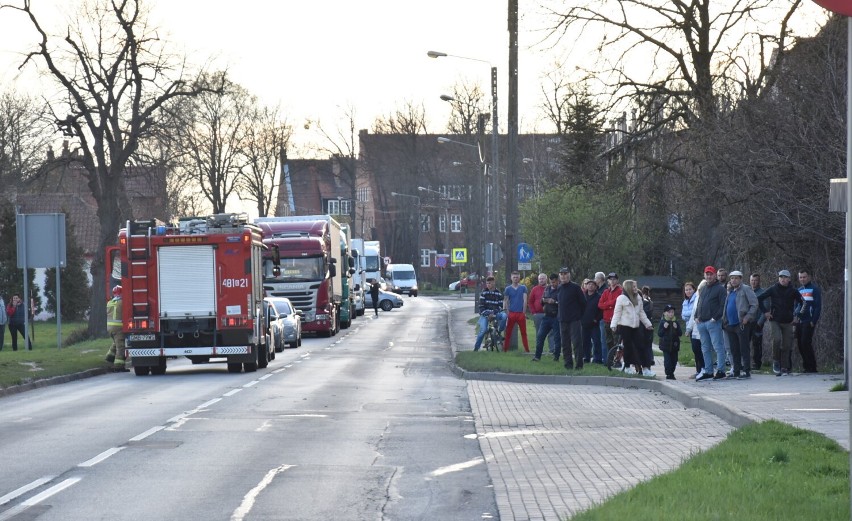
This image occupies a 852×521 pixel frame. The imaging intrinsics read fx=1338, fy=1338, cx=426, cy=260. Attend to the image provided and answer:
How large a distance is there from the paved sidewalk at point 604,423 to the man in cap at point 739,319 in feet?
1.15

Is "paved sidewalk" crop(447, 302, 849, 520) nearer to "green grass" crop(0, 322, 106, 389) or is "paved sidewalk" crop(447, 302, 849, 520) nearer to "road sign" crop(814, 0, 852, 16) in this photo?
"road sign" crop(814, 0, 852, 16)

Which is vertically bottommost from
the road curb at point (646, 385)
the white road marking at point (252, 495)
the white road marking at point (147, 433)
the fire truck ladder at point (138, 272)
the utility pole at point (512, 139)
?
the road curb at point (646, 385)

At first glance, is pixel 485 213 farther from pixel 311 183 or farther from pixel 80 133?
pixel 311 183

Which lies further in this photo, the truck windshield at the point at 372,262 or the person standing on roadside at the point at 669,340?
the truck windshield at the point at 372,262

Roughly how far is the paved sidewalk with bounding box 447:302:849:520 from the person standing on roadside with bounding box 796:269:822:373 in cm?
72

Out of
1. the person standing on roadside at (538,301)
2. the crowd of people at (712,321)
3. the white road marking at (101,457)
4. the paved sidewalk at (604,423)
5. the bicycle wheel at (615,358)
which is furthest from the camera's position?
the person standing on roadside at (538,301)

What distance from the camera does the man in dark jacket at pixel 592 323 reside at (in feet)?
79.6

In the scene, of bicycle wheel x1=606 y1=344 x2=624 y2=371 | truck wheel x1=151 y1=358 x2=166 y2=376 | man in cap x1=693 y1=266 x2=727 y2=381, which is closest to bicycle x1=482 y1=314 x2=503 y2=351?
bicycle wheel x1=606 y1=344 x2=624 y2=371

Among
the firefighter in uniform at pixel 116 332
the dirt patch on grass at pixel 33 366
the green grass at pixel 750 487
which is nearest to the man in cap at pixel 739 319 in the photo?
the green grass at pixel 750 487

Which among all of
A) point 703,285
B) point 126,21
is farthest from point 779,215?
point 126,21

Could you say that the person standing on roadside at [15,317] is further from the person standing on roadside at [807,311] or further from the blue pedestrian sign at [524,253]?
the person standing on roadside at [807,311]

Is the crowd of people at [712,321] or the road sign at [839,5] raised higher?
the road sign at [839,5]

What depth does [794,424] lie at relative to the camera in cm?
1311

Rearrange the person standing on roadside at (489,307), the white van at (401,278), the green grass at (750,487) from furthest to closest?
the white van at (401,278) → the person standing on roadside at (489,307) → the green grass at (750,487)
